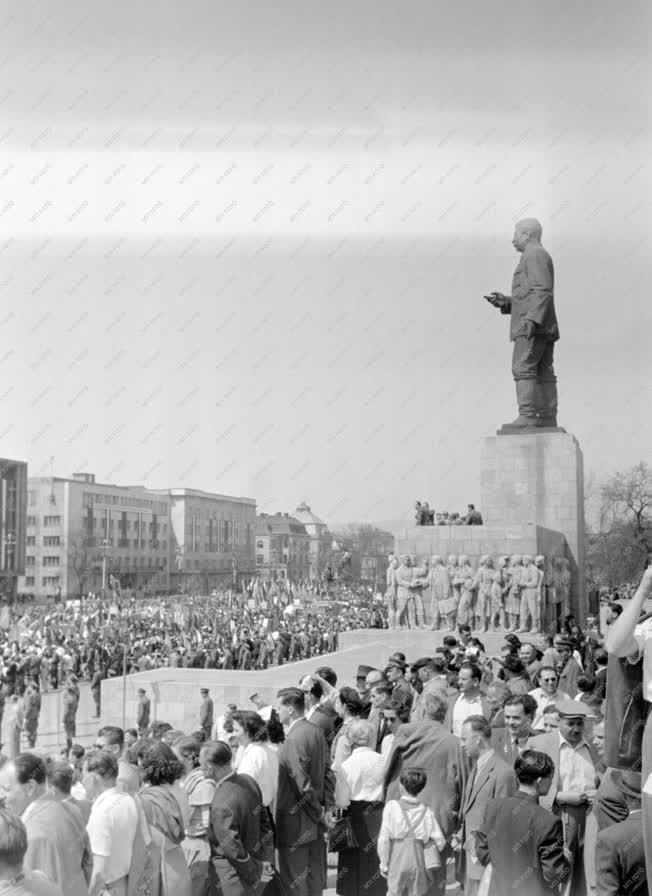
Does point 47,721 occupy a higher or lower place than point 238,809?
lower

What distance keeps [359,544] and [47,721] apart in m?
100

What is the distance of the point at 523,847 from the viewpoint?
464 centimetres

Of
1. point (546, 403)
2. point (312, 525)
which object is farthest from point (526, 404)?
point (312, 525)

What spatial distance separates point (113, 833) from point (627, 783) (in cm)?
236

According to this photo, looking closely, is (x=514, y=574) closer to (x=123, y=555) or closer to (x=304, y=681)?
(x=304, y=681)

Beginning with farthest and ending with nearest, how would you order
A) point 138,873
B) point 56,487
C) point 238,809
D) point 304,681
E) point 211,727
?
point 56,487 → point 211,727 → point 304,681 → point 238,809 → point 138,873

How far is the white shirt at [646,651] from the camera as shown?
9.73ft

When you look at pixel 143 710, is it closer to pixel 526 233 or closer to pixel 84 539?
pixel 526 233

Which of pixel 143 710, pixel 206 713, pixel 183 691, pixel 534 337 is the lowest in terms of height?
pixel 143 710

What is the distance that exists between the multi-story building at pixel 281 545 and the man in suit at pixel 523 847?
388ft

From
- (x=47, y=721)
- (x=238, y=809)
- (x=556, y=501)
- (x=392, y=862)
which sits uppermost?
(x=556, y=501)

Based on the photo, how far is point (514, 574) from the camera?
69.7 feet

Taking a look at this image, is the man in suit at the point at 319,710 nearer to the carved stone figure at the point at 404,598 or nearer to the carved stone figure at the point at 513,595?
the carved stone figure at the point at 513,595

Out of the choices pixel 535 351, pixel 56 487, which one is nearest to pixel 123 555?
pixel 56 487
